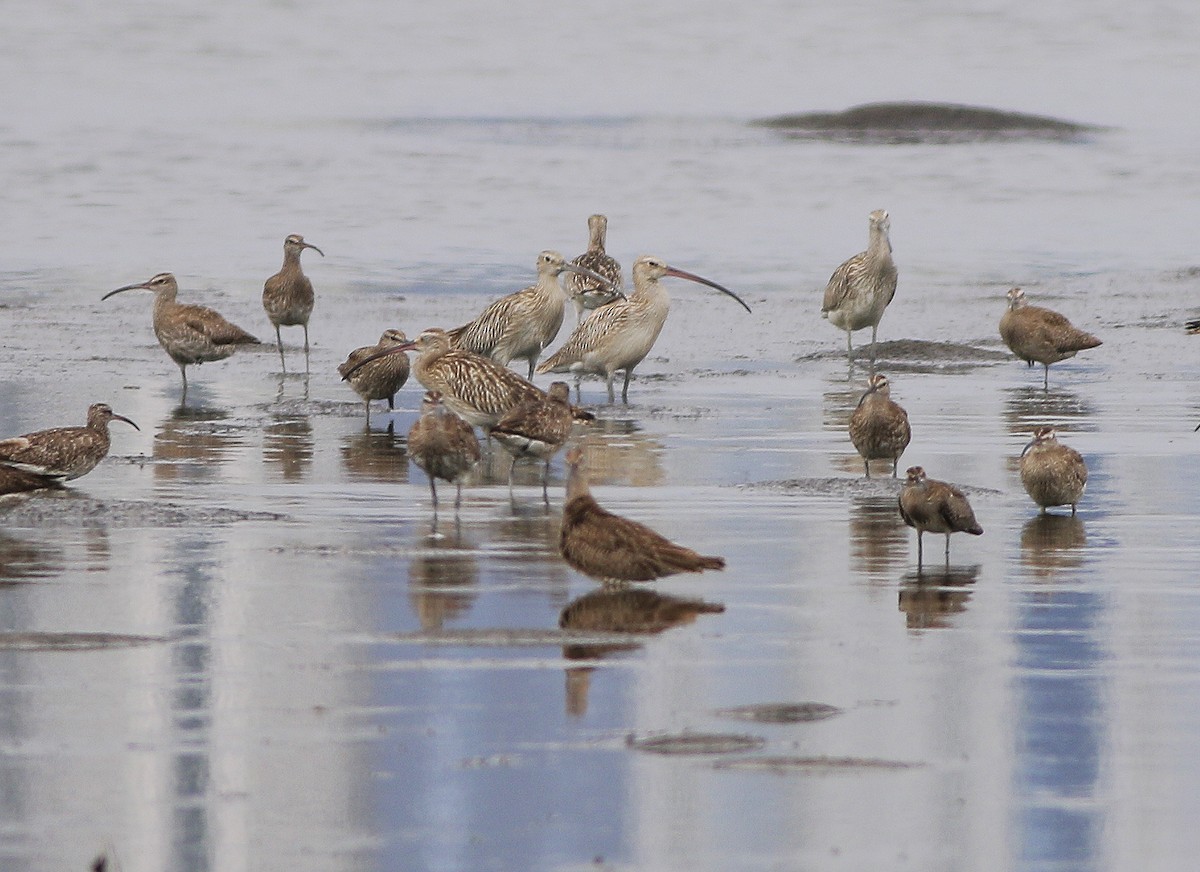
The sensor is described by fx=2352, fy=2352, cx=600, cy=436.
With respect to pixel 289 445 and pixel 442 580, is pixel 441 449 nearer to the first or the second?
pixel 442 580

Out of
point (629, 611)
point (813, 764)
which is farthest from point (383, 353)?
point (813, 764)

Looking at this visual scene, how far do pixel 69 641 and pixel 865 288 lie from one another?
14178mm

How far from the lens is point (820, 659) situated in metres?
9.27

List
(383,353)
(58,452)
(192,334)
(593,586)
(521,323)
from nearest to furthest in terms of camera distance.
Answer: (593,586) → (58,452) → (383,353) → (521,323) → (192,334)

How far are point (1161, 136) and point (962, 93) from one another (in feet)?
36.1

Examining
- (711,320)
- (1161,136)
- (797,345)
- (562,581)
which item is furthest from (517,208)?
(562,581)

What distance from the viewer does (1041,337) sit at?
20.2m

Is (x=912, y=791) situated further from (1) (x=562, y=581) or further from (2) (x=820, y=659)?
(1) (x=562, y=581)

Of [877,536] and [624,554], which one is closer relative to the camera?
[624,554]

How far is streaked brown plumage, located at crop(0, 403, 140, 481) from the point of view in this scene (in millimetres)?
13625

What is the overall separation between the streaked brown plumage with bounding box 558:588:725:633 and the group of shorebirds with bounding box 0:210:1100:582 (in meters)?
0.12

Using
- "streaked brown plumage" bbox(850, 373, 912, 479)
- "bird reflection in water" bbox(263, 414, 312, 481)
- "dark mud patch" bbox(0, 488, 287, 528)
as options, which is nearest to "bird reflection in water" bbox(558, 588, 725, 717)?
"dark mud patch" bbox(0, 488, 287, 528)

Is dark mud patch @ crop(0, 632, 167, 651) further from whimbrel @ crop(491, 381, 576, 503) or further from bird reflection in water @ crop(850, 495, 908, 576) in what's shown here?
whimbrel @ crop(491, 381, 576, 503)

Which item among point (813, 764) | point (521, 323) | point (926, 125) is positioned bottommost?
point (813, 764)
